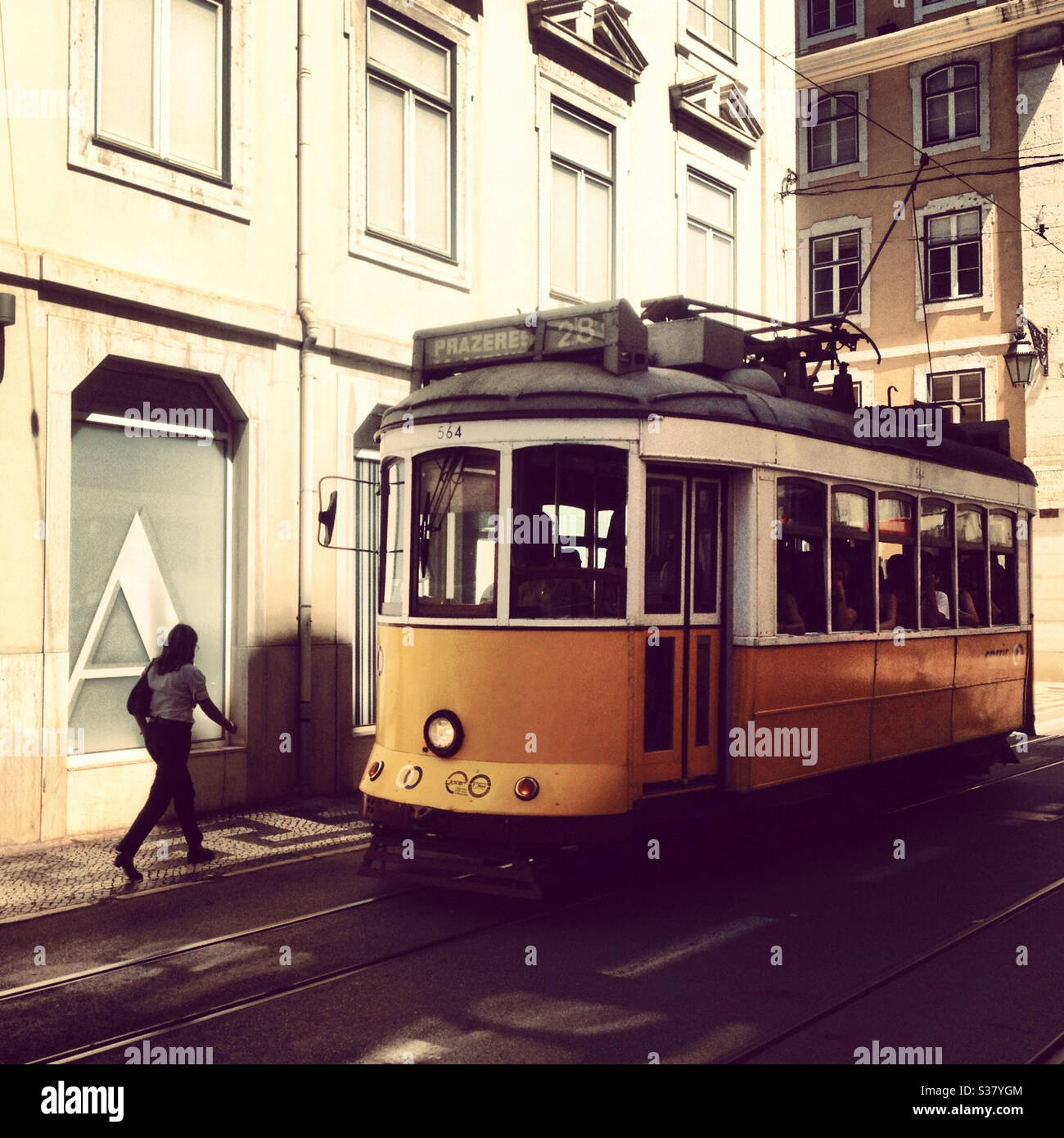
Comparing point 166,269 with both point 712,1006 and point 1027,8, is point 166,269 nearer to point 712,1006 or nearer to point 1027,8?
point 712,1006

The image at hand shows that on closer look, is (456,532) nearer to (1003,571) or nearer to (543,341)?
(543,341)

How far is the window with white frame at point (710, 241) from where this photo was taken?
18047 millimetres

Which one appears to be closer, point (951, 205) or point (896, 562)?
point (896, 562)

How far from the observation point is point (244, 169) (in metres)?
11.3

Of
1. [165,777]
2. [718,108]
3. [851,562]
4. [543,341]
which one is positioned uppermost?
[718,108]

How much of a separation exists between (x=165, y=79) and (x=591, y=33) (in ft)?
21.2

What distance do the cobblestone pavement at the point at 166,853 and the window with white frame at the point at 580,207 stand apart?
286 inches

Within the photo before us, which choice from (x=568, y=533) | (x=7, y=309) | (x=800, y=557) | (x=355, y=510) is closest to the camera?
(x=568, y=533)

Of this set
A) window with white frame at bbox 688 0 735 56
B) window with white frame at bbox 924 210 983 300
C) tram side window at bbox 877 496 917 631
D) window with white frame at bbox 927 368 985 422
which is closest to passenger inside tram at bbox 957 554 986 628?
tram side window at bbox 877 496 917 631

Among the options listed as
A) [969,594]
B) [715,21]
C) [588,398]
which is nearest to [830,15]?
[715,21]

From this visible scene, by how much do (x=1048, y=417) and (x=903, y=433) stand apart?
16.8 m

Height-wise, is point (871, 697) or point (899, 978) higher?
point (871, 697)

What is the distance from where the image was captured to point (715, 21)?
18.4 metres

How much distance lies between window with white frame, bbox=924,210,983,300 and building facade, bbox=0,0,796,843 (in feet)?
44.3
